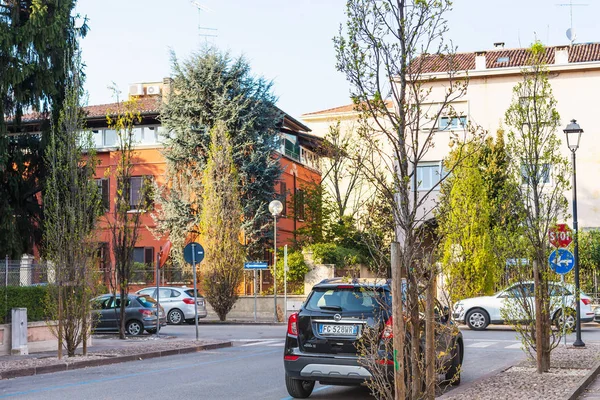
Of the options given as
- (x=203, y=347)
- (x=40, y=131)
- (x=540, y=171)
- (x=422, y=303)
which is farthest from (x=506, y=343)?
(x=40, y=131)

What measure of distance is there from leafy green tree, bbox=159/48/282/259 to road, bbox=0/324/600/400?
62.5 ft

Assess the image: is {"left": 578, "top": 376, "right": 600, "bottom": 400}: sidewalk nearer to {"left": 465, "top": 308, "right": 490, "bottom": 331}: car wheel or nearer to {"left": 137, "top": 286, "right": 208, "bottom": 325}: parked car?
{"left": 465, "top": 308, "right": 490, "bottom": 331}: car wheel

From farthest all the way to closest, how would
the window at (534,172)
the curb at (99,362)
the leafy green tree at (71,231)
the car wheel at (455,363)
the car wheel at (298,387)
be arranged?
the leafy green tree at (71,231), the curb at (99,362), the window at (534,172), the car wheel at (455,363), the car wheel at (298,387)

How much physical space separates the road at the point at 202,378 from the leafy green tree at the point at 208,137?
62.5ft

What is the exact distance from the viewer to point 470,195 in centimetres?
3406

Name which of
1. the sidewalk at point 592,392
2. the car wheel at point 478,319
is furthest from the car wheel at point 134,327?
the sidewalk at point 592,392

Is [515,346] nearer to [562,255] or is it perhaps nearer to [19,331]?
[562,255]

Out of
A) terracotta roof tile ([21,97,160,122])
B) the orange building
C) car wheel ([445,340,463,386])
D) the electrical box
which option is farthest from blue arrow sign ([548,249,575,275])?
terracotta roof tile ([21,97,160,122])

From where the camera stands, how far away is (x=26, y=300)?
2053cm

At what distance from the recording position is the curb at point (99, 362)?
52.2ft

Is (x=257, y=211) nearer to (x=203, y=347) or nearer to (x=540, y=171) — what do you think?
(x=203, y=347)

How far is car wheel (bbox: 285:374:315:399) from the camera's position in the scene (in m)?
11.7

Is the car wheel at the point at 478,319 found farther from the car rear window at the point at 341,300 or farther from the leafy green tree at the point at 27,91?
the car rear window at the point at 341,300

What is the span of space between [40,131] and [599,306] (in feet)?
73.2
